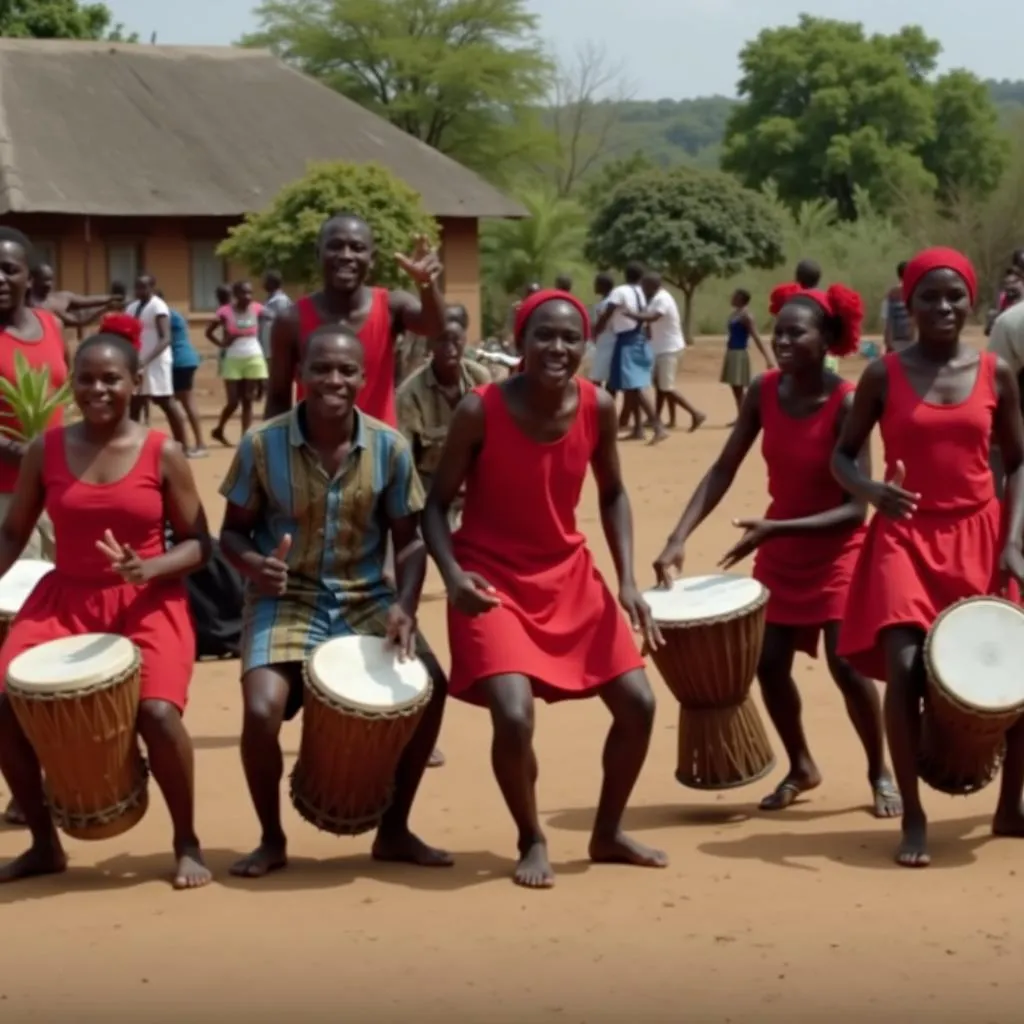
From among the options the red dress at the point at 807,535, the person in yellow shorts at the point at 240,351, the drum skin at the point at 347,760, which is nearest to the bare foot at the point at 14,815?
the drum skin at the point at 347,760

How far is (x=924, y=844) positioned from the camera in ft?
20.8

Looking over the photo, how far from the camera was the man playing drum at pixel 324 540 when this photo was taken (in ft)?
20.4

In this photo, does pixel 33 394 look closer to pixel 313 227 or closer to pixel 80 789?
pixel 80 789

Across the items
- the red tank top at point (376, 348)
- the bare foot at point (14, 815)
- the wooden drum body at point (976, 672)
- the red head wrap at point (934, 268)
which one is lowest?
the bare foot at point (14, 815)

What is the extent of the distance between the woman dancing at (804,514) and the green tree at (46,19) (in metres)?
37.6

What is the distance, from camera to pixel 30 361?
24.2 ft

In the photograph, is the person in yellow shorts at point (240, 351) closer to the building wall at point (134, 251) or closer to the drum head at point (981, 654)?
the building wall at point (134, 251)

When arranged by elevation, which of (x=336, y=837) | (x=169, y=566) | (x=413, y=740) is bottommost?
(x=336, y=837)

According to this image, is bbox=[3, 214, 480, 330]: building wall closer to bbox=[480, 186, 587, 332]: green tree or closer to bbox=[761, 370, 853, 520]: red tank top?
bbox=[480, 186, 587, 332]: green tree

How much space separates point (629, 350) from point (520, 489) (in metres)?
14.4

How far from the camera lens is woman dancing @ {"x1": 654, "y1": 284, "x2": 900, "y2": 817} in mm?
7090

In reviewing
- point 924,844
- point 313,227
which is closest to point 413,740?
point 924,844

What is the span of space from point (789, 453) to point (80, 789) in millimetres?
2588

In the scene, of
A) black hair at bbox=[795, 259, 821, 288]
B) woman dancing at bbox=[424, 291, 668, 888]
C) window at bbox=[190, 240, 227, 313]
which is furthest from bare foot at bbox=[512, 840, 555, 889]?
window at bbox=[190, 240, 227, 313]
